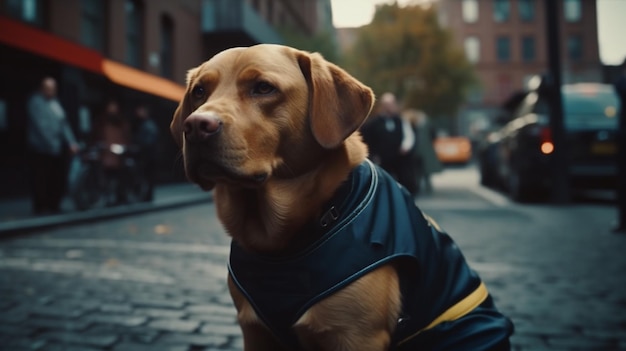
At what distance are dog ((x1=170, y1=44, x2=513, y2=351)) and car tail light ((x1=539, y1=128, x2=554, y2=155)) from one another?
27.9 ft

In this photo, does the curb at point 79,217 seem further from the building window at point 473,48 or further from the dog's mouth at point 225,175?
the building window at point 473,48

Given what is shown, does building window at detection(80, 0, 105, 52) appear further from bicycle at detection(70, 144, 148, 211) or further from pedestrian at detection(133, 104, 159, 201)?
bicycle at detection(70, 144, 148, 211)

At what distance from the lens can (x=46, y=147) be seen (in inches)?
354

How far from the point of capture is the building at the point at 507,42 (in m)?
52.7

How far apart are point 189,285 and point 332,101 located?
9.42 feet

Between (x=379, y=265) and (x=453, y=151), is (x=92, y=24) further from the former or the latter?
(x=453, y=151)

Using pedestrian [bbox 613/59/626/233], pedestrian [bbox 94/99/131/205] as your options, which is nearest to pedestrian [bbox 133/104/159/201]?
pedestrian [bbox 94/99/131/205]

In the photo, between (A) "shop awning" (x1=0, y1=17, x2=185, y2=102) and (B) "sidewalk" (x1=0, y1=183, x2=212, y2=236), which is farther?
(A) "shop awning" (x1=0, y1=17, x2=185, y2=102)

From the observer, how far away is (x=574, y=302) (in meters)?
3.85

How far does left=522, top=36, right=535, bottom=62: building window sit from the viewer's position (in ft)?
180

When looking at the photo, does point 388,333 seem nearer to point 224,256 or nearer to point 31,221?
point 224,256

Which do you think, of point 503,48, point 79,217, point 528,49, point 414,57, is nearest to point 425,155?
point 79,217

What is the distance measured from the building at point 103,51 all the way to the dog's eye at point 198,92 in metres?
10.0

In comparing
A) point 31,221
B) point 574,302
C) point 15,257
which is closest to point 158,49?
point 31,221
